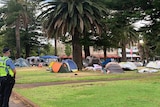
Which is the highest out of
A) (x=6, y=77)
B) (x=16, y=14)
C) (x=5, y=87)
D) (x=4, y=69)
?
(x=16, y=14)

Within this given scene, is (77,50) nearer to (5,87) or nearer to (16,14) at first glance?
(16,14)

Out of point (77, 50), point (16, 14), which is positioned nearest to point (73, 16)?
point (77, 50)

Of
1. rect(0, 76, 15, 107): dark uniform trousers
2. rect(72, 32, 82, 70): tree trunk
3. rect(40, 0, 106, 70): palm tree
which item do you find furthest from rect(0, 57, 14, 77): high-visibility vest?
rect(72, 32, 82, 70): tree trunk

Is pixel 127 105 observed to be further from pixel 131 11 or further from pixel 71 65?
pixel 71 65

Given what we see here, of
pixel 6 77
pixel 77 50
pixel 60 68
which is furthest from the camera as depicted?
pixel 77 50

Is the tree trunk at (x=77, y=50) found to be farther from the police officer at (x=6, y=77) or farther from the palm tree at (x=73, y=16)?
Answer: the police officer at (x=6, y=77)

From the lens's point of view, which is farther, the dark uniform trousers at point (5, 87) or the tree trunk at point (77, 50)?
the tree trunk at point (77, 50)

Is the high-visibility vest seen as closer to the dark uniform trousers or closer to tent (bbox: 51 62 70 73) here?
the dark uniform trousers

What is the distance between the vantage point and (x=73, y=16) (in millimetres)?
36094

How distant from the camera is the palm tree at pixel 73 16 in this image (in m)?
35.7

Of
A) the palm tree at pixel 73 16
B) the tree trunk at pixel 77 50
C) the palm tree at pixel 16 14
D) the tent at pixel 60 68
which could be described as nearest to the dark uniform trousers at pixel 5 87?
the tent at pixel 60 68

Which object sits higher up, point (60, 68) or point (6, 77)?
point (6, 77)

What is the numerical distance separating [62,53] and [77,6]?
88467mm

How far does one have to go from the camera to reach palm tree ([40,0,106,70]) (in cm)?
3569
